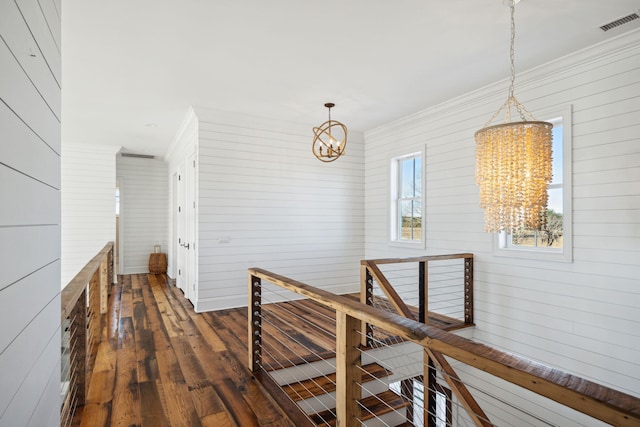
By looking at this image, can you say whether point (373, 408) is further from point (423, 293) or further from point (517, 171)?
point (517, 171)

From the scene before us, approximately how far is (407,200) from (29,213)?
4.87m

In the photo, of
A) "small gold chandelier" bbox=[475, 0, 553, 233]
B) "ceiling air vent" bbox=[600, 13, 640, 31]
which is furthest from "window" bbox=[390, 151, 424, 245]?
"ceiling air vent" bbox=[600, 13, 640, 31]

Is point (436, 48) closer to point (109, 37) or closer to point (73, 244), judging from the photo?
point (109, 37)

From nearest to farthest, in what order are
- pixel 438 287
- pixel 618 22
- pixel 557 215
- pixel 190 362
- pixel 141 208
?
pixel 618 22 → pixel 190 362 → pixel 557 215 → pixel 438 287 → pixel 141 208

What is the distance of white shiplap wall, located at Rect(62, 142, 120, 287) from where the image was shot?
22.7 ft

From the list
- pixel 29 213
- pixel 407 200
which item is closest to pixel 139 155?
pixel 407 200

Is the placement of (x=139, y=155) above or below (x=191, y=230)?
above

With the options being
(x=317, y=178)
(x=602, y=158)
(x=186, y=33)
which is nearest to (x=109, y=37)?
(x=186, y=33)

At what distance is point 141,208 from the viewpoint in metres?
8.53

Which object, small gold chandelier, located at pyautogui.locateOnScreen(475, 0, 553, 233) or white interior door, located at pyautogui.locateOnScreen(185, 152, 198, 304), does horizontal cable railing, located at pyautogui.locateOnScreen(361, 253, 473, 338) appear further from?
white interior door, located at pyautogui.locateOnScreen(185, 152, 198, 304)

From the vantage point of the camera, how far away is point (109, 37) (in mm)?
3002

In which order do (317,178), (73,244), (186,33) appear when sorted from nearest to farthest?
1. (186,33)
2. (317,178)
3. (73,244)

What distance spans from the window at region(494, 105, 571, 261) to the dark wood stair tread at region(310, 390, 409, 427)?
1.86 meters

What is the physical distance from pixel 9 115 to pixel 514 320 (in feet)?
14.1
